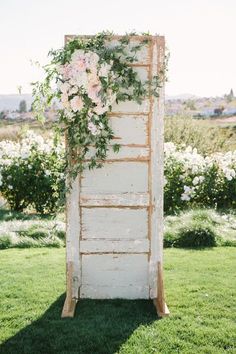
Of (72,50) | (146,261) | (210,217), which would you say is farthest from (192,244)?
(72,50)

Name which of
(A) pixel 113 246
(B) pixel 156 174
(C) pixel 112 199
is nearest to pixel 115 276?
(A) pixel 113 246

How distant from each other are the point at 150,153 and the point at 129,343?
5.69ft

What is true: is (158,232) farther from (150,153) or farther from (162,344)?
(162,344)

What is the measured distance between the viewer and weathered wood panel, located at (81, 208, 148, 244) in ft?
15.3

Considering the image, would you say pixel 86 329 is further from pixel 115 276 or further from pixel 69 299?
pixel 115 276

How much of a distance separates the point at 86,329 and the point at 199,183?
220 inches

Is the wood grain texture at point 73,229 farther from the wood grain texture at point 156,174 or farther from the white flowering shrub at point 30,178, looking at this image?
the white flowering shrub at point 30,178

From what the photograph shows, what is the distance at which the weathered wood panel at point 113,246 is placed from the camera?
15.3ft

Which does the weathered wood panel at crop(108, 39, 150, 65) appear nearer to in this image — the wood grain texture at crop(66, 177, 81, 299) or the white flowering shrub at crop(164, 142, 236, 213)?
the wood grain texture at crop(66, 177, 81, 299)

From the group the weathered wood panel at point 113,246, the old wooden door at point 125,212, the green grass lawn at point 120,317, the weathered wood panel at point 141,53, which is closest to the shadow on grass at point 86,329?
the green grass lawn at point 120,317

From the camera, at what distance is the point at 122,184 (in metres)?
4.62

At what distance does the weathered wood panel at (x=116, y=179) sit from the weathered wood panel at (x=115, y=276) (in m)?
0.66

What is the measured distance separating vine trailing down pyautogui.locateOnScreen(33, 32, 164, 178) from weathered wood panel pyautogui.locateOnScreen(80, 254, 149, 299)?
0.94 metres

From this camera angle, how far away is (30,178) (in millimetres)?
9648
